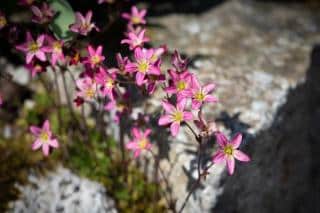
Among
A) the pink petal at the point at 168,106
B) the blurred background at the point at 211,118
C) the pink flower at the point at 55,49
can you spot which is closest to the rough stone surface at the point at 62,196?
the blurred background at the point at 211,118

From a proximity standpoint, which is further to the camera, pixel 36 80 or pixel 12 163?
pixel 36 80

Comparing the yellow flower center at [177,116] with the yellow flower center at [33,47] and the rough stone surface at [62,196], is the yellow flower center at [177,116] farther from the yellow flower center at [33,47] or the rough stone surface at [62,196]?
the rough stone surface at [62,196]

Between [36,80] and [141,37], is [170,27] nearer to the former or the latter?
[36,80]

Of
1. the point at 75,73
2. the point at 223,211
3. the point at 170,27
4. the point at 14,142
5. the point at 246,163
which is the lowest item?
the point at 223,211

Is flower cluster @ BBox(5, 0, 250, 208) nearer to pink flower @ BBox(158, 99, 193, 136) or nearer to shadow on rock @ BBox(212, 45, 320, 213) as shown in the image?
pink flower @ BBox(158, 99, 193, 136)

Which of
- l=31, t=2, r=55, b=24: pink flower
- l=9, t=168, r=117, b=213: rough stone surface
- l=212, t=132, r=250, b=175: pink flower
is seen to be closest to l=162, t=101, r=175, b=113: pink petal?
l=212, t=132, r=250, b=175: pink flower

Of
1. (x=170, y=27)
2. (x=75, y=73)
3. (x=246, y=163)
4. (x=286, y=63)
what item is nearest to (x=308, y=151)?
(x=286, y=63)

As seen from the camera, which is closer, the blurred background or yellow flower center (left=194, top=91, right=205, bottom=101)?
yellow flower center (left=194, top=91, right=205, bottom=101)

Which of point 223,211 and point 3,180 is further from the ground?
point 3,180
